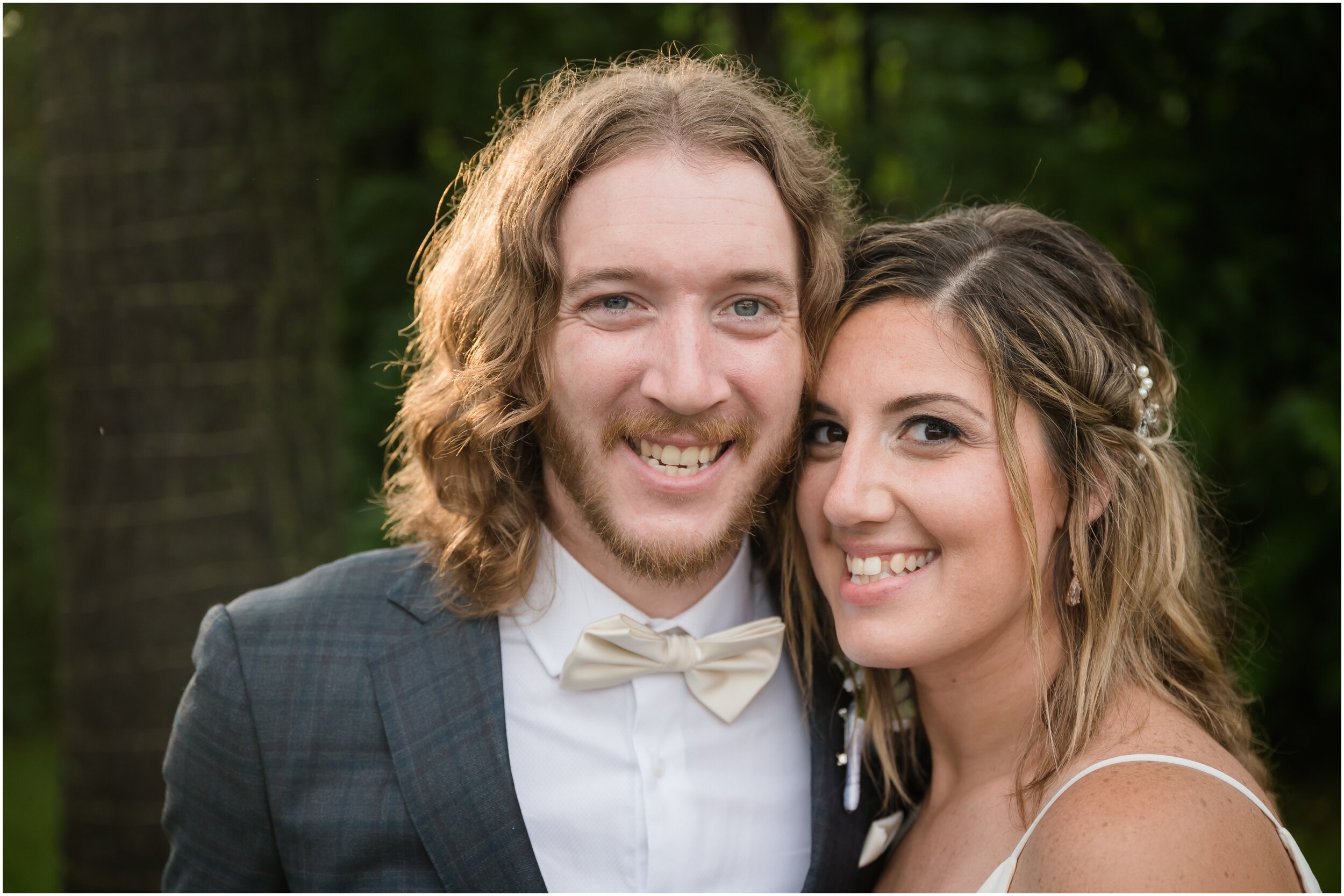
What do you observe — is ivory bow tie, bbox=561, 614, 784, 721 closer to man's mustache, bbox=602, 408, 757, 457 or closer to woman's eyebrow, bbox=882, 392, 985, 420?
man's mustache, bbox=602, 408, 757, 457

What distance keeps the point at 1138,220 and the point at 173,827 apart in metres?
4.39

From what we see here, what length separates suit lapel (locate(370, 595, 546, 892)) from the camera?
7.28 feet

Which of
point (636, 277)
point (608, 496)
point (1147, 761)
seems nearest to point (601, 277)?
point (636, 277)

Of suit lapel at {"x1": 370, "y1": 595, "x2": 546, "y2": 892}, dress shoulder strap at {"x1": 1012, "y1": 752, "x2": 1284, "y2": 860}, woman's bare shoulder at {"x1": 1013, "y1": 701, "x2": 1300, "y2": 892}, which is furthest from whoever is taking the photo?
suit lapel at {"x1": 370, "y1": 595, "x2": 546, "y2": 892}

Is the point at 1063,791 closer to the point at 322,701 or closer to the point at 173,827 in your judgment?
the point at 322,701

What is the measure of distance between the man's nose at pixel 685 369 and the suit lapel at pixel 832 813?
83 cm

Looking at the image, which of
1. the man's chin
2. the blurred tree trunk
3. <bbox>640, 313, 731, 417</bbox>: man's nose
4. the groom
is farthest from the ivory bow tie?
the blurred tree trunk

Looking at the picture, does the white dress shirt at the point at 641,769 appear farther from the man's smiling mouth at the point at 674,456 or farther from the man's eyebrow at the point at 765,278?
the man's eyebrow at the point at 765,278

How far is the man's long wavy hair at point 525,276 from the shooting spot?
97.0 inches

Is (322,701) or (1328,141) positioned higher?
(1328,141)

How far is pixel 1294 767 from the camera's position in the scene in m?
5.75

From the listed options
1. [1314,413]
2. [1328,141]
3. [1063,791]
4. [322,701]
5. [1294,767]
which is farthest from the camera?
[1294,767]

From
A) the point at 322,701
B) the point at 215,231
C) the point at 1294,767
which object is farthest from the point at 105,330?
the point at 1294,767

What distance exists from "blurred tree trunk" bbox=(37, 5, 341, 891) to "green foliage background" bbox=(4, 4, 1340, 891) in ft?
3.88
